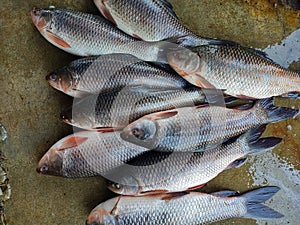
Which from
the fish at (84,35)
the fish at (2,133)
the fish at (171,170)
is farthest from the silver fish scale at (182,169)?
the fish at (2,133)

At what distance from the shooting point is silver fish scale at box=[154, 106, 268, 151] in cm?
306

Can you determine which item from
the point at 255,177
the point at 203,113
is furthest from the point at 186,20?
the point at 255,177

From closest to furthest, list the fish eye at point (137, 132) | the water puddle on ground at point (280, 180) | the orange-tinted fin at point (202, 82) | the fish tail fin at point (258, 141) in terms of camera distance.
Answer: the fish eye at point (137, 132), the orange-tinted fin at point (202, 82), the fish tail fin at point (258, 141), the water puddle on ground at point (280, 180)

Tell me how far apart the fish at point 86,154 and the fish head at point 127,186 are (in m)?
0.12

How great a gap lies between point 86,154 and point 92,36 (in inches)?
30.8

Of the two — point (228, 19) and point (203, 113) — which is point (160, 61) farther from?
point (228, 19)

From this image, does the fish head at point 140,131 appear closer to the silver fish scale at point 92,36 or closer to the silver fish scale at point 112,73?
the silver fish scale at point 112,73

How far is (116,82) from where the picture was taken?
312cm

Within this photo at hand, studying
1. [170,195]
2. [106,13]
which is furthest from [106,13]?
[170,195]

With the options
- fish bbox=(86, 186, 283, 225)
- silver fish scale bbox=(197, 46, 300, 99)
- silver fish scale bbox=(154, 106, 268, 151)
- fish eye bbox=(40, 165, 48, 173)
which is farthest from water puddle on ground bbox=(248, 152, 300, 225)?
fish eye bbox=(40, 165, 48, 173)

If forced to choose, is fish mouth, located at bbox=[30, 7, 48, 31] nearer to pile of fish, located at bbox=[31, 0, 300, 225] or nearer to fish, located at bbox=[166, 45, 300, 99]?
pile of fish, located at bbox=[31, 0, 300, 225]

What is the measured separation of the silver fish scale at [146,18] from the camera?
10.2 feet

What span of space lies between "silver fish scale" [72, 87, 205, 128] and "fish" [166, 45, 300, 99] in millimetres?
248

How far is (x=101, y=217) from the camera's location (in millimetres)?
3094
